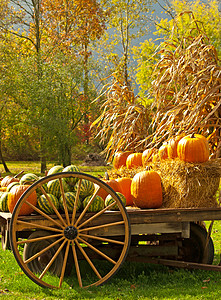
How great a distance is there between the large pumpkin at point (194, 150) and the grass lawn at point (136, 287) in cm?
118

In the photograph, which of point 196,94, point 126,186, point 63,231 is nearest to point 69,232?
point 63,231

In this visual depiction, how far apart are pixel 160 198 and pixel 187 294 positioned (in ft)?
3.71

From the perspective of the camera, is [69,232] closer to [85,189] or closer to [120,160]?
[85,189]

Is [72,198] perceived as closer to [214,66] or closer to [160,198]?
[160,198]

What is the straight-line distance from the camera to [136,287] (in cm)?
358

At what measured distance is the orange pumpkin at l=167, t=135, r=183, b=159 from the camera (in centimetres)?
436

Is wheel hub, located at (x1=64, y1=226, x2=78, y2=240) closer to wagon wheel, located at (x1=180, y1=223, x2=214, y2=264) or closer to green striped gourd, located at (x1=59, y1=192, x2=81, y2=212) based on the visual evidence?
green striped gourd, located at (x1=59, y1=192, x2=81, y2=212)

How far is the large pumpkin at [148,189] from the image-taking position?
161 inches

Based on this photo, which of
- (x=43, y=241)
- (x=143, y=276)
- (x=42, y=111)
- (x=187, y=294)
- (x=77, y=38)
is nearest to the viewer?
(x=187, y=294)

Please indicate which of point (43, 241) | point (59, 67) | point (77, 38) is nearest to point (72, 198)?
point (43, 241)

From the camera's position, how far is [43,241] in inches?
142

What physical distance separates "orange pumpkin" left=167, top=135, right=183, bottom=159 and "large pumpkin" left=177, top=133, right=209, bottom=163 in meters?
0.28

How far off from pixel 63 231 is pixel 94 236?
12.0 inches

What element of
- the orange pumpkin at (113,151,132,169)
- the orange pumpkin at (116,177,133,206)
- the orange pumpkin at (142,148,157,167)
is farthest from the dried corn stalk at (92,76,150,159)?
the orange pumpkin at (116,177,133,206)
